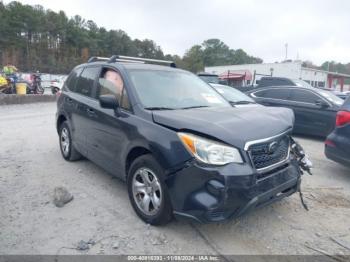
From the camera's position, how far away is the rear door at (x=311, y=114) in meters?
7.94

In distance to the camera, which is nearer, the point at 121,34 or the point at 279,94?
the point at 279,94

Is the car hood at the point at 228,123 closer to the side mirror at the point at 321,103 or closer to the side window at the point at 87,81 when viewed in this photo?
the side window at the point at 87,81

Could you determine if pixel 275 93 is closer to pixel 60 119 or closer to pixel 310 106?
pixel 310 106

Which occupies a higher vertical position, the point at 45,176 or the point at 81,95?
the point at 81,95

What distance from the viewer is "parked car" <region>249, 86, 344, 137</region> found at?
7.95m

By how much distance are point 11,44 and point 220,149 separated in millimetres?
69607

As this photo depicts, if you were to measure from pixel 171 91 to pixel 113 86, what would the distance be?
0.78m

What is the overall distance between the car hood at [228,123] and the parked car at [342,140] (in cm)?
163

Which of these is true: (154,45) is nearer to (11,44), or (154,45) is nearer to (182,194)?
(11,44)

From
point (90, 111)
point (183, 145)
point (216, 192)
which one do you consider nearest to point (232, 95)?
point (90, 111)

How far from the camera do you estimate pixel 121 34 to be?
82188 millimetres

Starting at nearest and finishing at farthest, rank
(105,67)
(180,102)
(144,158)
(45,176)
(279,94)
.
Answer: (144,158), (180,102), (105,67), (45,176), (279,94)

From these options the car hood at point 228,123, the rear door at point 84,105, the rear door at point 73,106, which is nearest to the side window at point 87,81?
the rear door at point 84,105

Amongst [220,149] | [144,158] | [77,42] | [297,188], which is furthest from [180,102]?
[77,42]
